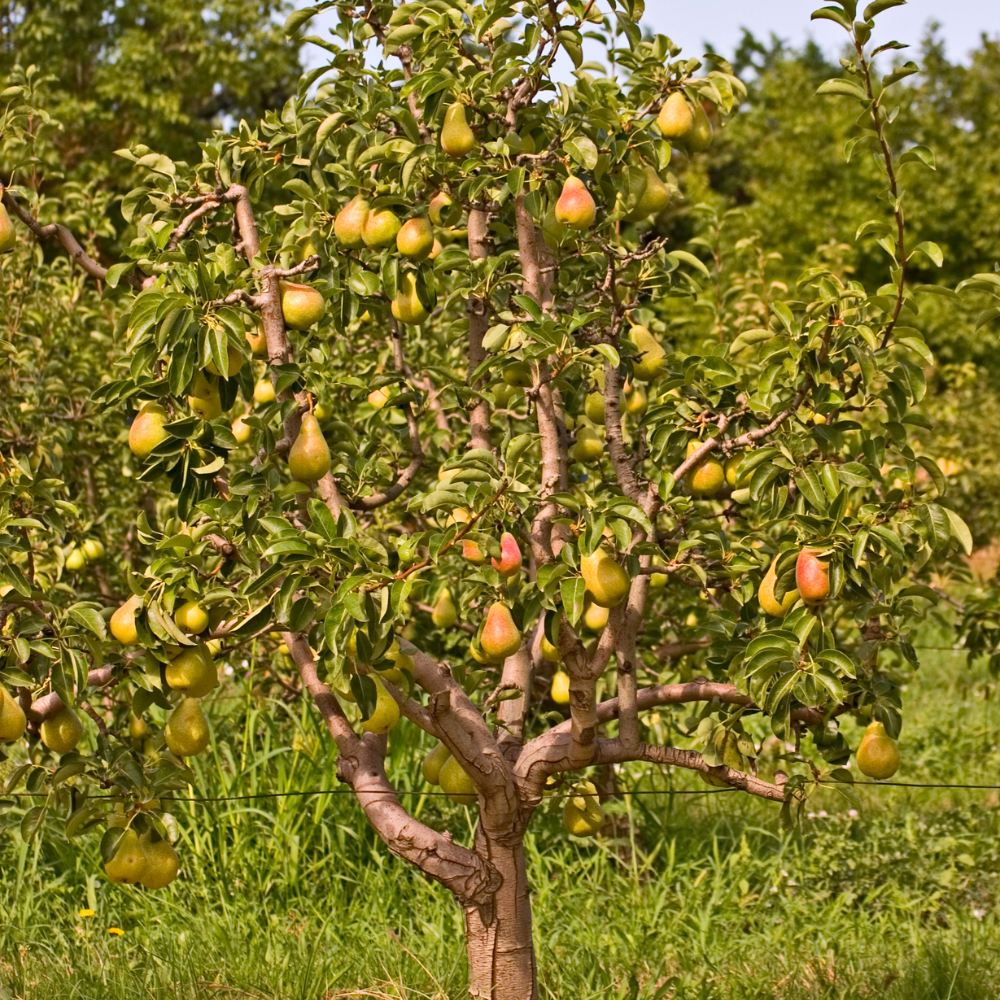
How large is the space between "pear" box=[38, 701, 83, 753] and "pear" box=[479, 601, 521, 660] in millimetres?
640

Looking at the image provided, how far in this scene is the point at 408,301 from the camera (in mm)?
1975

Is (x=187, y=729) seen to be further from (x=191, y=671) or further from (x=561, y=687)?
(x=561, y=687)

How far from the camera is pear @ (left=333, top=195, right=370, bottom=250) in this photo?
191cm

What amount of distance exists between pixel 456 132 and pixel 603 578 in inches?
27.7

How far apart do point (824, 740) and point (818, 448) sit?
1.55ft

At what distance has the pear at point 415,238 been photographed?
187 centimetres

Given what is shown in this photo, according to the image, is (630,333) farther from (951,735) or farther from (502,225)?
(951,735)

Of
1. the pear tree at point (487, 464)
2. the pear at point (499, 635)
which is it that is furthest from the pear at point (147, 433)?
the pear at point (499, 635)

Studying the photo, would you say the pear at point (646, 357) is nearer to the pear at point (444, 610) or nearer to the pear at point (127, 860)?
the pear at point (444, 610)

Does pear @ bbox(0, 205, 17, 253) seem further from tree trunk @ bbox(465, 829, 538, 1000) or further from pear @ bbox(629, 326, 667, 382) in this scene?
tree trunk @ bbox(465, 829, 538, 1000)

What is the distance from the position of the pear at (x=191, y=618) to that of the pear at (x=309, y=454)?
0.24 meters

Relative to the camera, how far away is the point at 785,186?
14.7 metres

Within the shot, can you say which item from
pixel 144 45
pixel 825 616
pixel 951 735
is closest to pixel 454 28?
pixel 825 616

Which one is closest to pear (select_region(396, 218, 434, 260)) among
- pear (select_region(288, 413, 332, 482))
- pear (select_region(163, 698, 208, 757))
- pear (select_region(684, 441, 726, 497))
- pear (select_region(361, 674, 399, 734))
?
pear (select_region(288, 413, 332, 482))
